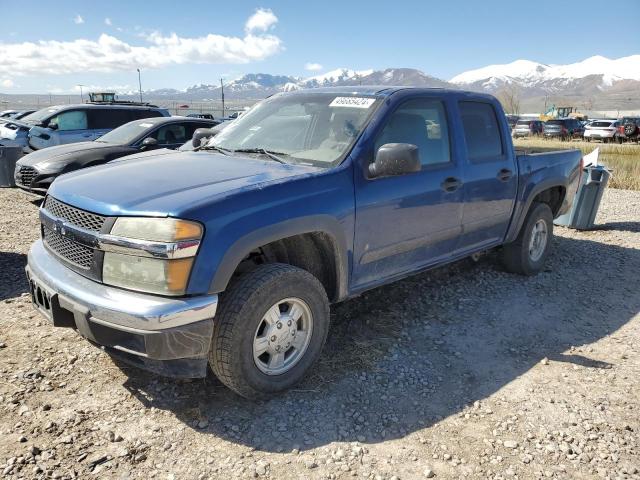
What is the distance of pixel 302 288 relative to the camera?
2953mm

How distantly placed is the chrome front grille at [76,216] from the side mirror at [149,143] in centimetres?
572

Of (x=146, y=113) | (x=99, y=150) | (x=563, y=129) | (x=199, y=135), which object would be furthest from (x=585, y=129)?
(x=199, y=135)

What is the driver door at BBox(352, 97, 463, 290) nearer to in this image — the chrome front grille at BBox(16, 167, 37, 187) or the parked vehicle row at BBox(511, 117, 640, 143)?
the chrome front grille at BBox(16, 167, 37, 187)

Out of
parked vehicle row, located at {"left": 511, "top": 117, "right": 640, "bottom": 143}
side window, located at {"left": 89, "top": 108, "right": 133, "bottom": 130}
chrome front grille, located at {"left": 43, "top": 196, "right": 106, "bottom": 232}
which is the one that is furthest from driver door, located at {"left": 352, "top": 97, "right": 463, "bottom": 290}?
parked vehicle row, located at {"left": 511, "top": 117, "right": 640, "bottom": 143}

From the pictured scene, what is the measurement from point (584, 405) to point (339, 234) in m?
1.86

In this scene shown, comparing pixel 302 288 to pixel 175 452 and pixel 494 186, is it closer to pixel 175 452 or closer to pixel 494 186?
pixel 175 452

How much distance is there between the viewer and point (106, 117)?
38.0ft

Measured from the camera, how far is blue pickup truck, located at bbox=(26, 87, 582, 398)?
8.20ft

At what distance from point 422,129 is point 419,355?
171 cm

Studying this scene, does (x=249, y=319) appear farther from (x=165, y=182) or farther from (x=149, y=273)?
(x=165, y=182)

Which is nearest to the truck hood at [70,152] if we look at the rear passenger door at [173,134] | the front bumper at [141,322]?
the rear passenger door at [173,134]

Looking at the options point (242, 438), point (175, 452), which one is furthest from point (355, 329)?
point (175, 452)

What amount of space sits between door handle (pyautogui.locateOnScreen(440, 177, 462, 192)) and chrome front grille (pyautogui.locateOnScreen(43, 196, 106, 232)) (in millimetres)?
2441

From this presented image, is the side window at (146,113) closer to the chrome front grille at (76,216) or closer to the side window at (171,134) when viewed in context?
the side window at (171,134)
